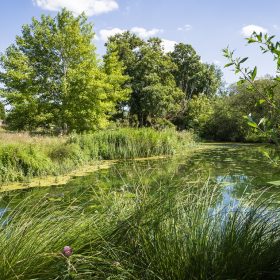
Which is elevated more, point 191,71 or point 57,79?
point 191,71

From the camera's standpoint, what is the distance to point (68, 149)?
11188 millimetres

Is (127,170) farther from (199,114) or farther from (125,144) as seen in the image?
(199,114)

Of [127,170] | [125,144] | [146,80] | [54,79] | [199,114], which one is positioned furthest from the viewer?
[199,114]

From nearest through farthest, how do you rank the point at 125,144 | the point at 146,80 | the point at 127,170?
1. the point at 127,170
2. the point at 125,144
3. the point at 146,80

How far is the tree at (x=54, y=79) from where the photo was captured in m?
17.6

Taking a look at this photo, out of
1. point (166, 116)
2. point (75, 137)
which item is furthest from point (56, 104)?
point (166, 116)

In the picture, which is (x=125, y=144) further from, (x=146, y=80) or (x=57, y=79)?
(x=146, y=80)

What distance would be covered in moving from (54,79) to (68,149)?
8.92m

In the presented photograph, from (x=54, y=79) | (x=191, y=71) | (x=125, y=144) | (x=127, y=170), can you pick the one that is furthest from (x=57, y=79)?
(x=191, y=71)

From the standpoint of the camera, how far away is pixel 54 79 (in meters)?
19.0

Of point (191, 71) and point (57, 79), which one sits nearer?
point (57, 79)

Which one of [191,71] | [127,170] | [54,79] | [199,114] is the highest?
[191,71]

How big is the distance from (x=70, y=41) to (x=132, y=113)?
10457mm

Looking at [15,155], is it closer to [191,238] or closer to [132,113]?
[191,238]
